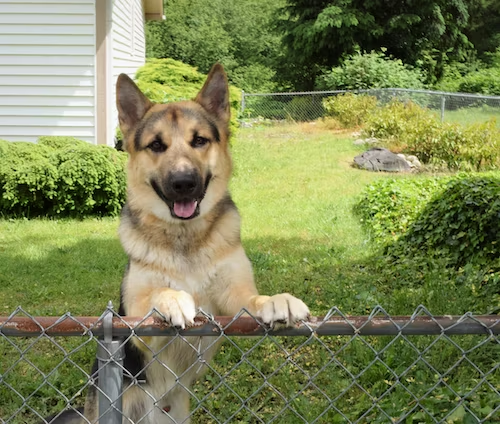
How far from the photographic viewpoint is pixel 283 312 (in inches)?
82.4

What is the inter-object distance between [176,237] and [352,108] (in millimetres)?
15758

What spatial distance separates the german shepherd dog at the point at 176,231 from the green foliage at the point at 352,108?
14.9 metres

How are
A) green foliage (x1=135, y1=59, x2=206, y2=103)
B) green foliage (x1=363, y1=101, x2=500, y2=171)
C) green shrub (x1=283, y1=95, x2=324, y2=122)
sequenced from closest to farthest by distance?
green foliage (x1=135, y1=59, x2=206, y2=103)
green foliage (x1=363, y1=101, x2=500, y2=171)
green shrub (x1=283, y1=95, x2=324, y2=122)

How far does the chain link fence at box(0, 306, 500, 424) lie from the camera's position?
1.89 meters

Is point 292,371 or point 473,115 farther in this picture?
point 473,115

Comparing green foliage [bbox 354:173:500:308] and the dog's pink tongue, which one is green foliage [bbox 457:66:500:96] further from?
the dog's pink tongue

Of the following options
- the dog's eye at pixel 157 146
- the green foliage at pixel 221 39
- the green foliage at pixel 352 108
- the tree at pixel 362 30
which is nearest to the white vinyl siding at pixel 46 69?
the dog's eye at pixel 157 146

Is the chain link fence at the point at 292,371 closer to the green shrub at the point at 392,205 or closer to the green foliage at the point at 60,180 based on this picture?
the green shrub at the point at 392,205

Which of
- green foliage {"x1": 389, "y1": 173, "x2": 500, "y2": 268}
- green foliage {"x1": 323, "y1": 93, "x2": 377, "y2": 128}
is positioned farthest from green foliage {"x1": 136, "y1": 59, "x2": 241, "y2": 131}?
green foliage {"x1": 389, "y1": 173, "x2": 500, "y2": 268}

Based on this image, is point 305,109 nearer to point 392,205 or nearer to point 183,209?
point 392,205

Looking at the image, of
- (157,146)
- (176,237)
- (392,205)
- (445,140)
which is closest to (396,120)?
(445,140)

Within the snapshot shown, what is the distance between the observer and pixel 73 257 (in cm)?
681

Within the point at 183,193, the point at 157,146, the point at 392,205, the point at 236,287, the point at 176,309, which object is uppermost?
the point at 157,146

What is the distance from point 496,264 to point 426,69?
23.6 meters
